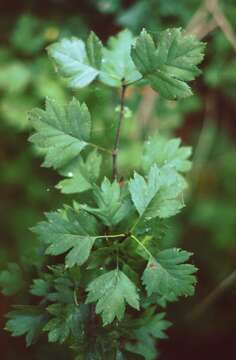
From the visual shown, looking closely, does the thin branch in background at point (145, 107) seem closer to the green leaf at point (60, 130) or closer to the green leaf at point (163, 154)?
the green leaf at point (163, 154)

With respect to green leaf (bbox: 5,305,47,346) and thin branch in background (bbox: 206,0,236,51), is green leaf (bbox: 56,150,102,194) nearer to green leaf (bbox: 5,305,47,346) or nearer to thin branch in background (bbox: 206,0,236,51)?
green leaf (bbox: 5,305,47,346)

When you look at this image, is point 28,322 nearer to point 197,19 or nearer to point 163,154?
point 163,154

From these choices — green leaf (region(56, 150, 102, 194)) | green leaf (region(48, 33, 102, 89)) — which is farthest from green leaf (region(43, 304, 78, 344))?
green leaf (region(48, 33, 102, 89))

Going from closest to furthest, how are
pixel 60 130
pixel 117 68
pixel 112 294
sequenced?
1. pixel 112 294
2. pixel 60 130
3. pixel 117 68

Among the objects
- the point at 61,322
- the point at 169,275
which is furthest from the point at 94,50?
the point at 61,322

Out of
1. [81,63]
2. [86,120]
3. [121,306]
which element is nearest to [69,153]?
[86,120]

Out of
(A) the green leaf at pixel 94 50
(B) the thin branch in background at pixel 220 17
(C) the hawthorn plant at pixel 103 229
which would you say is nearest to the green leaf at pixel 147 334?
(C) the hawthorn plant at pixel 103 229

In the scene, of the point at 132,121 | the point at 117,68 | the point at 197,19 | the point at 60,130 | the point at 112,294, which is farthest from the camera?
the point at 132,121
